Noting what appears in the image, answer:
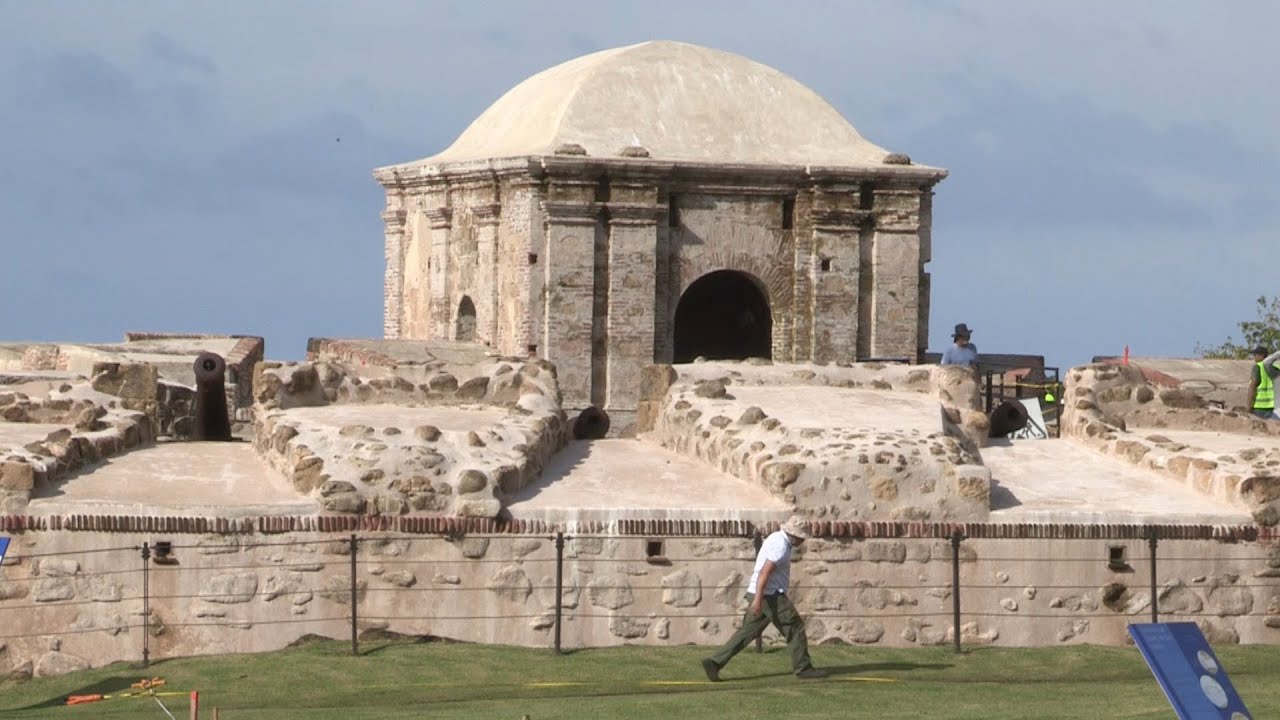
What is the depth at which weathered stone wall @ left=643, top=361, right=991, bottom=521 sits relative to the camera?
2008cm

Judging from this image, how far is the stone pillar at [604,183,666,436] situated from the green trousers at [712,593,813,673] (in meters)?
16.7

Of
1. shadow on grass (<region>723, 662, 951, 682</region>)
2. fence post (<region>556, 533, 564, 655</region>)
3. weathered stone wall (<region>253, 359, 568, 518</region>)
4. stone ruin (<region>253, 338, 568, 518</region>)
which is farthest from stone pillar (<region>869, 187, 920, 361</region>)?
shadow on grass (<region>723, 662, 951, 682</region>)

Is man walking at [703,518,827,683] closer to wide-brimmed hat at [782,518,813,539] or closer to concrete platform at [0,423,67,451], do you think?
wide-brimmed hat at [782,518,813,539]

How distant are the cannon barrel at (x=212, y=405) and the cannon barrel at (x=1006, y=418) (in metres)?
7.39

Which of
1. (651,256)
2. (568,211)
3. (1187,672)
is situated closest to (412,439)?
(1187,672)

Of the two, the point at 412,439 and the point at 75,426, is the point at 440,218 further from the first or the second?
the point at 412,439

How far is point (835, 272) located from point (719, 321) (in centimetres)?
286

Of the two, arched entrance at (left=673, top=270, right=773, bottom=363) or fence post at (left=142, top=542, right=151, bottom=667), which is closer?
fence post at (left=142, top=542, right=151, bottom=667)

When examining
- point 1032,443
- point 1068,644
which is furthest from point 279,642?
point 1032,443

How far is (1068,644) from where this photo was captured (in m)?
19.9

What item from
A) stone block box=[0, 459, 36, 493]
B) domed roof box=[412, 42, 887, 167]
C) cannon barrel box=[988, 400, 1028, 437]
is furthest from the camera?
domed roof box=[412, 42, 887, 167]

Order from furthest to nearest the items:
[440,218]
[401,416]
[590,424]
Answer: [440,218]
[590,424]
[401,416]

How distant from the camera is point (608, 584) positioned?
1941 cm

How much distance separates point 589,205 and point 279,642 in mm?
15799
